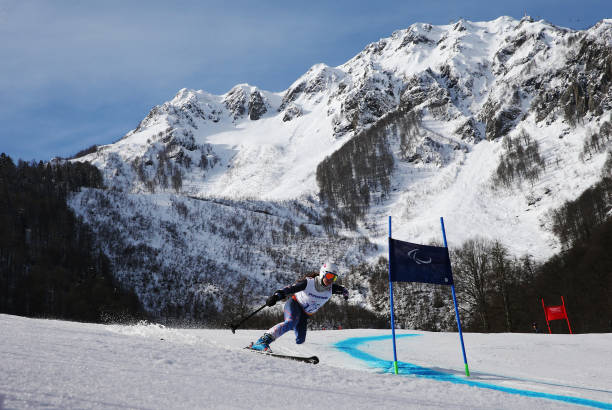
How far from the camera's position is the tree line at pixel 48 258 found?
69.0m

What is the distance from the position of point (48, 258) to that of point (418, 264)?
94.5 m

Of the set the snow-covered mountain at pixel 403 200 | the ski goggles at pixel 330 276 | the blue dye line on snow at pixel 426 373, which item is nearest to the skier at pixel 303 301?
the ski goggles at pixel 330 276

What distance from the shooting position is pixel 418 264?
896cm

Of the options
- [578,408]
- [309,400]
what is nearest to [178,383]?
[309,400]

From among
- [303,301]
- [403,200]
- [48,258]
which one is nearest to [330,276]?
[303,301]

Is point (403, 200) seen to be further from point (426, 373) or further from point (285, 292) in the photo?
point (285, 292)

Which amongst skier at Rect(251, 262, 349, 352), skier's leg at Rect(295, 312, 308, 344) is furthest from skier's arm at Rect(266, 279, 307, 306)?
skier's leg at Rect(295, 312, 308, 344)

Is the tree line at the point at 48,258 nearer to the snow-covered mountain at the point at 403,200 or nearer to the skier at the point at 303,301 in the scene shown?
the snow-covered mountain at the point at 403,200

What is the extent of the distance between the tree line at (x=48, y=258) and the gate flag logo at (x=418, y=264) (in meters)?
64.5

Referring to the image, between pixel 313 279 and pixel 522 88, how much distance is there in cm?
21204

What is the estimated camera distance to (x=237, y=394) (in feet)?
13.2

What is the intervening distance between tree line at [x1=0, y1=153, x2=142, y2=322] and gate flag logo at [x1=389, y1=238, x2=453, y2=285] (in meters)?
64.5

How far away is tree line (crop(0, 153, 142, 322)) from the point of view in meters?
69.0

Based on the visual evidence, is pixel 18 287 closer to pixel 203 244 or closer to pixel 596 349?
pixel 203 244
